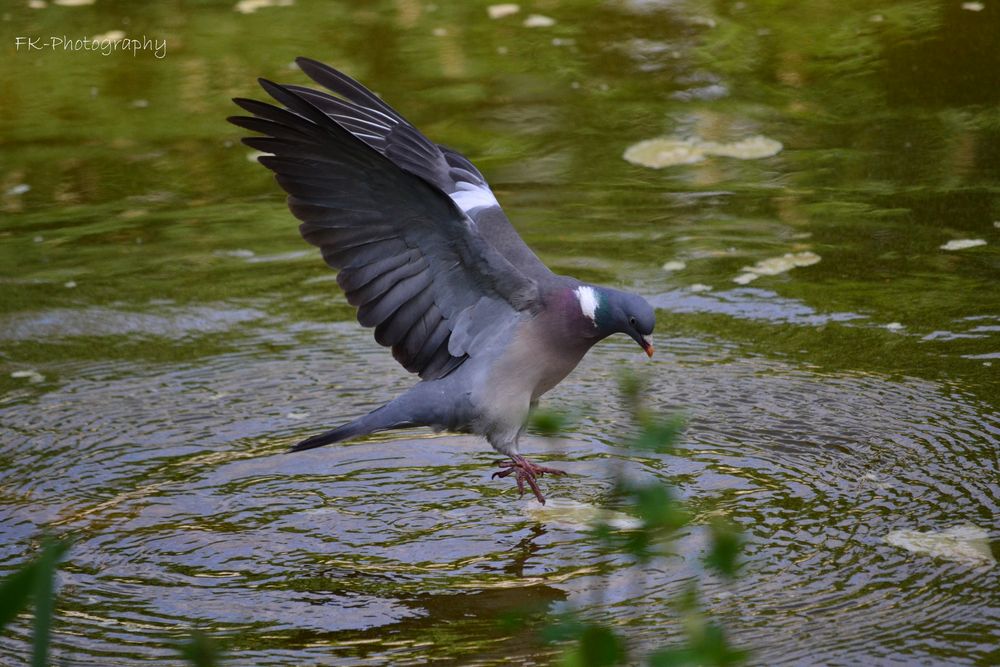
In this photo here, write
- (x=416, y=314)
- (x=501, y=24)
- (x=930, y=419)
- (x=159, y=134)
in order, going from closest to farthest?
(x=416, y=314)
(x=930, y=419)
(x=159, y=134)
(x=501, y=24)

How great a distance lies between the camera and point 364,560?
337 cm

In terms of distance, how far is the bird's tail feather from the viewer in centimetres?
354

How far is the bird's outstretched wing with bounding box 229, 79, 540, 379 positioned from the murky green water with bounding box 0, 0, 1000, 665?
403mm

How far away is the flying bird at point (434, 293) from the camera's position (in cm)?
Answer: 342

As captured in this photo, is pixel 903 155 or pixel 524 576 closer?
pixel 524 576

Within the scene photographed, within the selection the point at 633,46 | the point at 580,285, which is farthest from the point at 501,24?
the point at 580,285

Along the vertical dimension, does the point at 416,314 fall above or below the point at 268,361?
above

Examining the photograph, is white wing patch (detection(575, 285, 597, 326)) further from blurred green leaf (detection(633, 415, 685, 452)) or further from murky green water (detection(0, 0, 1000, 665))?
blurred green leaf (detection(633, 415, 685, 452))

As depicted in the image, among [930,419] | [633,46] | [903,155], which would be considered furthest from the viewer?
[633,46]

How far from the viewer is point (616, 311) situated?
365 centimetres

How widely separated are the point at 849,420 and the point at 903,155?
8.34 ft

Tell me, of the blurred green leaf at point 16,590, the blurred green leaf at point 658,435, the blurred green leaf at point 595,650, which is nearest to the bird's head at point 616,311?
the blurred green leaf at point 658,435

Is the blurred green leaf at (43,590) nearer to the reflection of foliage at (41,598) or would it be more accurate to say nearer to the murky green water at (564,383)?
the reflection of foliage at (41,598)

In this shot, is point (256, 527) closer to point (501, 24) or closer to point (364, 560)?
point (364, 560)
